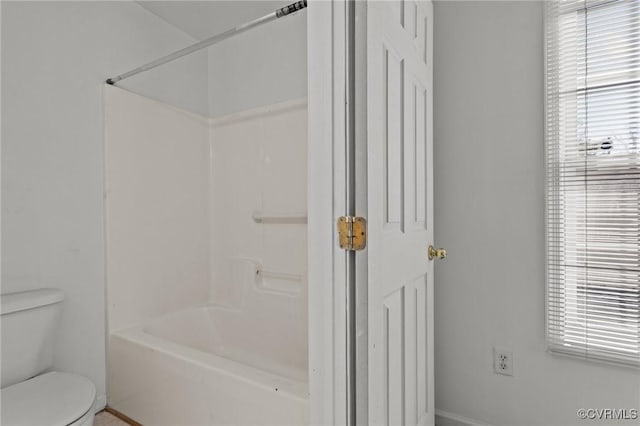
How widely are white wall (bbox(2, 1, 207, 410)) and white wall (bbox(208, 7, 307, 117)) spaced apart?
0.55m

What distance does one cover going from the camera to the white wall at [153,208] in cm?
183

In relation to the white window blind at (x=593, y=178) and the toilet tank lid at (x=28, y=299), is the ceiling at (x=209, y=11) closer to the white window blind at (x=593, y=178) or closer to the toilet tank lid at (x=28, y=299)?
the white window blind at (x=593, y=178)

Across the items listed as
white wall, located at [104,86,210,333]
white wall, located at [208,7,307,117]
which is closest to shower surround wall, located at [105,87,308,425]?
white wall, located at [104,86,210,333]

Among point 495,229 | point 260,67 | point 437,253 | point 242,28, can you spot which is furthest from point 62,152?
point 495,229

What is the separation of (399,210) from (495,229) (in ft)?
2.20

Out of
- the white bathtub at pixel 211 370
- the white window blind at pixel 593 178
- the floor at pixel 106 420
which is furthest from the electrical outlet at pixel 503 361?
the floor at pixel 106 420

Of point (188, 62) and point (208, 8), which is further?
point (188, 62)

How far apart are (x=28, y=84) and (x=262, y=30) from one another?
4.14 ft

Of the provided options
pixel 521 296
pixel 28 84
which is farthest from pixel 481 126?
pixel 28 84

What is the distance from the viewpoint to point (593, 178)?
4.40 ft

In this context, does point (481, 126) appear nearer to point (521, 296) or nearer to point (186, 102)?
point (521, 296)

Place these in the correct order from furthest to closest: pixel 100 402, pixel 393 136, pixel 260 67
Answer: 1. pixel 260 67
2. pixel 100 402
3. pixel 393 136

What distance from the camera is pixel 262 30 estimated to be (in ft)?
7.22

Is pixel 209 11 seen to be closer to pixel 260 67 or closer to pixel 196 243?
pixel 260 67
